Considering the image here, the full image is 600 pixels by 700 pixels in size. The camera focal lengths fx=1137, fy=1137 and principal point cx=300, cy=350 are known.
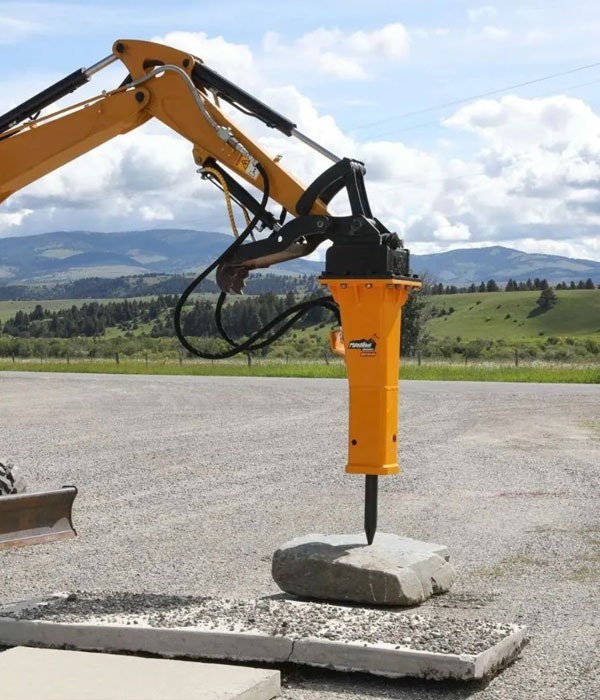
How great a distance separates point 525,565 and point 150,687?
4.36m

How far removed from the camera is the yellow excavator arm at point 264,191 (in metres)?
7.54

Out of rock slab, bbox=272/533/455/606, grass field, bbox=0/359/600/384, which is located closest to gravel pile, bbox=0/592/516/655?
rock slab, bbox=272/533/455/606

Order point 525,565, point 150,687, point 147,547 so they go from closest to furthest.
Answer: point 150,687, point 525,565, point 147,547

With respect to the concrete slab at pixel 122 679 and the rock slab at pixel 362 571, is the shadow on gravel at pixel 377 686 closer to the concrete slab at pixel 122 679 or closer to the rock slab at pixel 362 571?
the concrete slab at pixel 122 679

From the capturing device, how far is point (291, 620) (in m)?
6.72

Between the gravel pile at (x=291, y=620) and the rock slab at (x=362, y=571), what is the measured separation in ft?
0.92

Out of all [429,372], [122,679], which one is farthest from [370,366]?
[429,372]

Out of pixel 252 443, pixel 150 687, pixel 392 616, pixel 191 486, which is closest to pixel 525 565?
pixel 392 616

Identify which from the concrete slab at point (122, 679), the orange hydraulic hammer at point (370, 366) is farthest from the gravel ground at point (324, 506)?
the orange hydraulic hammer at point (370, 366)

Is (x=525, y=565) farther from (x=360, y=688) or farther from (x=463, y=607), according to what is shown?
(x=360, y=688)

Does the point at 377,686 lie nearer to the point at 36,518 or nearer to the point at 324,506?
the point at 36,518

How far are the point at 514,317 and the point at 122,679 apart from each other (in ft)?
394

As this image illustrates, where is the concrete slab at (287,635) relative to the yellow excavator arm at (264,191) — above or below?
below

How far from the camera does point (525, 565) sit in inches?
362
